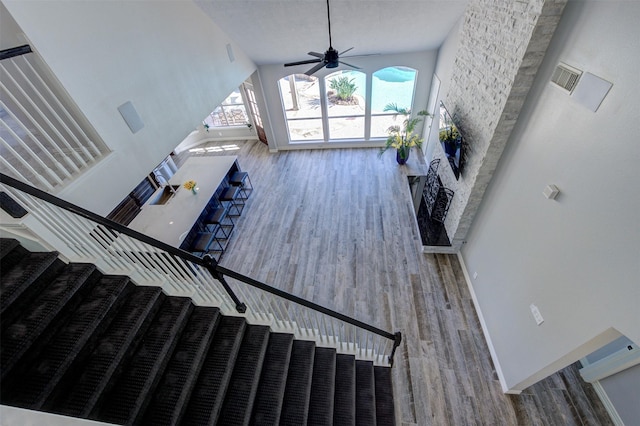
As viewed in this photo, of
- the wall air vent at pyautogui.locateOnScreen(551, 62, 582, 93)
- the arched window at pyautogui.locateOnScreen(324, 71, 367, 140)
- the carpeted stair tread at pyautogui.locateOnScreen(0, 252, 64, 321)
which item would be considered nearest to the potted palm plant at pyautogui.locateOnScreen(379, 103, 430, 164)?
the arched window at pyautogui.locateOnScreen(324, 71, 367, 140)

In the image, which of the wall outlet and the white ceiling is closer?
the wall outlet

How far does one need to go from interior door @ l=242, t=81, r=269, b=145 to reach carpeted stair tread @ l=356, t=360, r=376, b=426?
7358mm

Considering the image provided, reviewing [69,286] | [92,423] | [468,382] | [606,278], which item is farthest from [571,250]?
[69,286]

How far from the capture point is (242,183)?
6543 millimetres

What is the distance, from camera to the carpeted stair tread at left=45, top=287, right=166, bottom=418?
1.53 m

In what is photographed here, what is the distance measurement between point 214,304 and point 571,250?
3189mm

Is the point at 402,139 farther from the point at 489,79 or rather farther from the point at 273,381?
the point at 273,381

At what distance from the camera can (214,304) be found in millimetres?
2406

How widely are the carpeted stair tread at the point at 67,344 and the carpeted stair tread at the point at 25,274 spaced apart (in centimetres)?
31

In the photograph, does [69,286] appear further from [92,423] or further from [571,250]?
[571,250]

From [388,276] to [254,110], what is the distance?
695 cm

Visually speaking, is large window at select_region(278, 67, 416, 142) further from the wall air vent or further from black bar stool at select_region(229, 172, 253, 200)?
the wall air vent

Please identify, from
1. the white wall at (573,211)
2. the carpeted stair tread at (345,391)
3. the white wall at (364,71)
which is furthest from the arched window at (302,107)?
the carpeted stair tread at (345,391)

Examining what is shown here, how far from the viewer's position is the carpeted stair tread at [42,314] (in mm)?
1521
